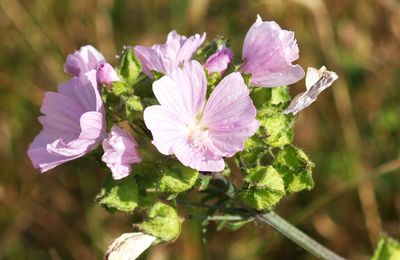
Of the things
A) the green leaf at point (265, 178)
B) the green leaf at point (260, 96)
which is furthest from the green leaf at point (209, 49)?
the green leaf at point (265, 178)

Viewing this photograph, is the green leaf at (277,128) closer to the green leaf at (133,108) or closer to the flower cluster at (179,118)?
the flower cluster at (179,118)

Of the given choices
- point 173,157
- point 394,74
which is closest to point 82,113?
point 173,157

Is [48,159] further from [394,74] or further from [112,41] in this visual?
[394,74]

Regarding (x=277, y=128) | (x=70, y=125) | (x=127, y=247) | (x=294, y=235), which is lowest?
(x=294, y=235)

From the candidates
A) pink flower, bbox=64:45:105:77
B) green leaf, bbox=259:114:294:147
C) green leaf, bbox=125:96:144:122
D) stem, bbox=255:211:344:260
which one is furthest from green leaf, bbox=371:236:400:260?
pink flower, bbox=64:45:105:77

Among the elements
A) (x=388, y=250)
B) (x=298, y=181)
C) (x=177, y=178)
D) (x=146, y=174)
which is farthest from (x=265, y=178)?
(x=388, y=250)

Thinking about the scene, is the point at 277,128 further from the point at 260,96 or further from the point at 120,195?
the point at 120,195

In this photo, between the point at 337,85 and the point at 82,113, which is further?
the point at 337,85
